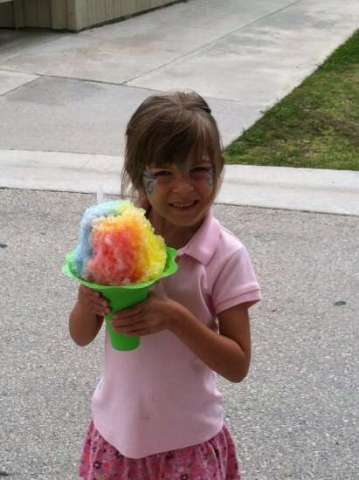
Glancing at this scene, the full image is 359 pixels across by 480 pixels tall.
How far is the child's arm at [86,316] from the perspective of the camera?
163 cm

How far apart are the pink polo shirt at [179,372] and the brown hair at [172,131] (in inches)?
6.8

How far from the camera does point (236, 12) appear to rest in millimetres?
13461

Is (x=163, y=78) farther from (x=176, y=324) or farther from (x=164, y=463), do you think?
(x=176, y=324)

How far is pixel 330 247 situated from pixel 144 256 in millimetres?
3295

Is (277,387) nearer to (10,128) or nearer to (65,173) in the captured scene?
(65,173)

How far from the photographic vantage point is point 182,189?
1.71 metres

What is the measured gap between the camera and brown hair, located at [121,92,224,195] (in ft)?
5.54

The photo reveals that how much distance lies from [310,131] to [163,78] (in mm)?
2312

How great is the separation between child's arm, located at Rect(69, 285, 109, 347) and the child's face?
0.24 metres

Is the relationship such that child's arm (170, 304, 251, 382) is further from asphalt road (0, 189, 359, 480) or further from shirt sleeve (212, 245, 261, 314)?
asphalt road (0, 189, 359, 480)

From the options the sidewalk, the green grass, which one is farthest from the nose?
the green grass

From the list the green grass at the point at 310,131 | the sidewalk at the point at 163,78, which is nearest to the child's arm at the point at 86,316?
the sidewalk at the point at 163,78

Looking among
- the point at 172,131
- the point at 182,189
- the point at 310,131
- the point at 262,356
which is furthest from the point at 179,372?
the point at 310,131

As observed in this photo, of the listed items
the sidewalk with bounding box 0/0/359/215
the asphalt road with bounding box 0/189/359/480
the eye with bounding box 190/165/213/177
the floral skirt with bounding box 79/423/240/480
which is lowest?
the sidewalk with bounding box 0/0/359/215
